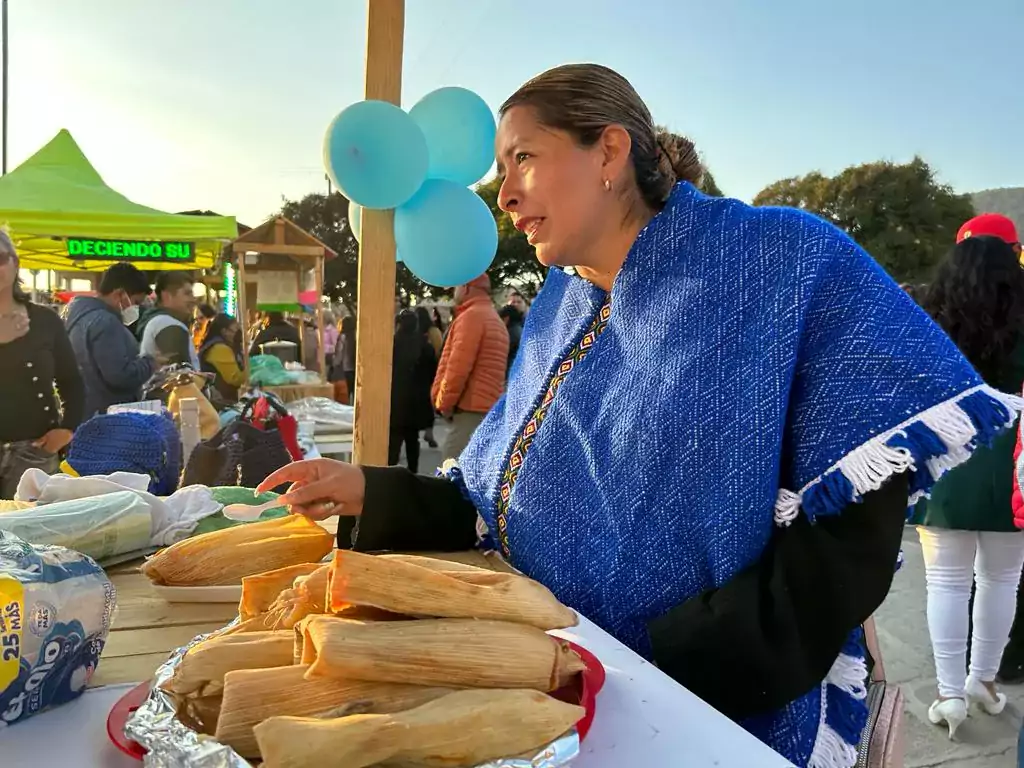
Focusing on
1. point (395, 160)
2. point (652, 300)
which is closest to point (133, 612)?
point (652, 300)

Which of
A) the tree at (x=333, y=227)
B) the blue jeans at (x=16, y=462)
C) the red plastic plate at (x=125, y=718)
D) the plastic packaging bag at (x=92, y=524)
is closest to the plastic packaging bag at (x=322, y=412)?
the blue jeans at (x=16, y=462)

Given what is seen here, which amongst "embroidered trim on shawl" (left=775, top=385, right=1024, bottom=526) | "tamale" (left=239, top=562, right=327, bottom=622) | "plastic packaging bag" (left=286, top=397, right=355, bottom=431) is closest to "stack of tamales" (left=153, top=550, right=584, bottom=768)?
"tamale" (left=239, top=562, right=327, bottom=622)

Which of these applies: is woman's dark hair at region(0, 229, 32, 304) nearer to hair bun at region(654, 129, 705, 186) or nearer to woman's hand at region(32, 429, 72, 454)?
woman's hand at region(32, 429, 72, 454)

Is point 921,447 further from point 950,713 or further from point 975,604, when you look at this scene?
point 975,604

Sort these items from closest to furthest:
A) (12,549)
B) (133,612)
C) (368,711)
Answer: (368,711) → (12,549) → (133,612)

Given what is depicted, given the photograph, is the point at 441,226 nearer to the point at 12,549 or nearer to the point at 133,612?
the point at 133,612

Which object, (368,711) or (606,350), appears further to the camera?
(606,350)

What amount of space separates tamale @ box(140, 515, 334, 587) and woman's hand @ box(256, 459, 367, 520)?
0.05 meters

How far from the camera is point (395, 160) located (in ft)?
8.52

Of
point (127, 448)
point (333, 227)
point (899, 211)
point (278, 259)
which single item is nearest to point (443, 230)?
point (127, 448)

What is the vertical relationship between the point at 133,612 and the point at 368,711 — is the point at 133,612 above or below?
below

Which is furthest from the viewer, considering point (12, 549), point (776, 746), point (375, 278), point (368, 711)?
point (375, 278)

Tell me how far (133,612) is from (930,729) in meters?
2.97

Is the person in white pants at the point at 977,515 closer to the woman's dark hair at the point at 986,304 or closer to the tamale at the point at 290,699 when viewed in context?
the woman's dark hair at the point at 986,304
